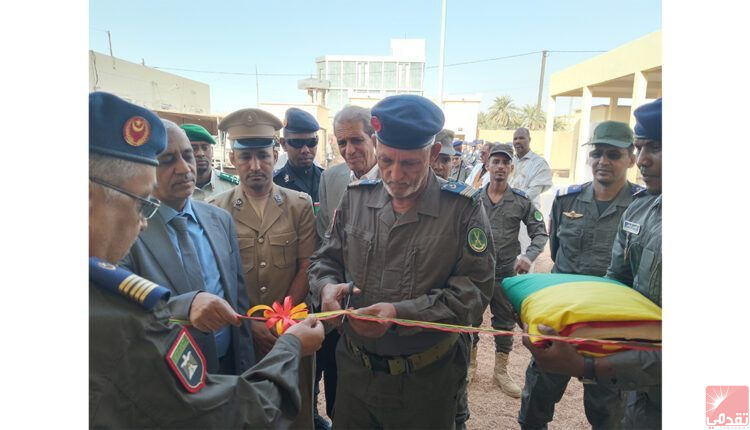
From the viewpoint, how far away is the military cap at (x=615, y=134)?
327cm

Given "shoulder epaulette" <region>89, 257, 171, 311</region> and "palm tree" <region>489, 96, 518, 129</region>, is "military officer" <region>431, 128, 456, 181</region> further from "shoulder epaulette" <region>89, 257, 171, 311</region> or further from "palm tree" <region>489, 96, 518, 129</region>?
"palm tree" <region>489, 96, 518, 129</region>

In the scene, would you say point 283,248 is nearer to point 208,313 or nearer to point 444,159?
point 208,313

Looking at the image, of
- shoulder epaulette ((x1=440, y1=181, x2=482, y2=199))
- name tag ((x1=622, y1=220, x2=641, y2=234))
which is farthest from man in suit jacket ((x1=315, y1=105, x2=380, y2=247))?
name tag ((x1=622, y1=220, x2=641, y2=234))

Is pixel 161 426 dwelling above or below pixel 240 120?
below

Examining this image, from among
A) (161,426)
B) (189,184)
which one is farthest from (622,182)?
(161,426)

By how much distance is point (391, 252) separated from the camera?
7.34ft

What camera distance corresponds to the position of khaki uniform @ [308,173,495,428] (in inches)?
84.5

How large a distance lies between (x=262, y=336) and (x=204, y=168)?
197 cm

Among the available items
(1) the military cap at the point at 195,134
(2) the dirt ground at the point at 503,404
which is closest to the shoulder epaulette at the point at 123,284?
(1) the military cap at the point at 195,134

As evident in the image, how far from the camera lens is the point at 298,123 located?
3848mm

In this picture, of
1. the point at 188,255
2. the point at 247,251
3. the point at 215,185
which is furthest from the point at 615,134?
the point at 215,185

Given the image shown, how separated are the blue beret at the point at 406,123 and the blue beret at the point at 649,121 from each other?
96 cm
